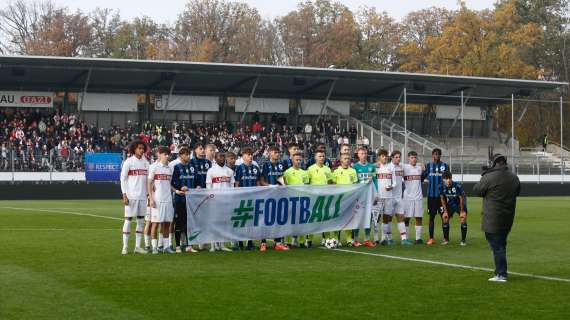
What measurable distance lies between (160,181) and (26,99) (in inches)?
1547

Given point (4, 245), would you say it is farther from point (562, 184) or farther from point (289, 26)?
point (289, 26)

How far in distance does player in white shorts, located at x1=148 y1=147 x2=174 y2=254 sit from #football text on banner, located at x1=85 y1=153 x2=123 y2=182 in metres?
27.5

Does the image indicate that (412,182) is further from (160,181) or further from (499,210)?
(499,210)

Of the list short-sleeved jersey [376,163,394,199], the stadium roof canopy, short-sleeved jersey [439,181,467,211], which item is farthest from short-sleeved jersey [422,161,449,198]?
the stadium roof canopy

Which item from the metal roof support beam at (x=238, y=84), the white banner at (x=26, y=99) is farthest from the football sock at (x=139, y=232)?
the white banner at (x=26, y=99)

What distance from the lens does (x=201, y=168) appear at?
17688mm

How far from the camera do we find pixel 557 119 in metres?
72.2

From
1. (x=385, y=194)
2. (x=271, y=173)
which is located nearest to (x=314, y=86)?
(x=385, y=194)

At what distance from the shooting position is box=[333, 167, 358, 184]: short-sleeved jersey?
61.9 ft

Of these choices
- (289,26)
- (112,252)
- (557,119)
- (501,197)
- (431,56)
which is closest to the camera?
(501,197)

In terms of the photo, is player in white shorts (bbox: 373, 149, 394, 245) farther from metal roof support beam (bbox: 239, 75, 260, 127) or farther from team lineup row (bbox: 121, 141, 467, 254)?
metal roof support beam (bbox: 239, 75, 260, 127)

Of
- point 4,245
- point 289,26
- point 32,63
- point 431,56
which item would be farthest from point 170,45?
point 4,245

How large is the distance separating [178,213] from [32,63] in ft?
117

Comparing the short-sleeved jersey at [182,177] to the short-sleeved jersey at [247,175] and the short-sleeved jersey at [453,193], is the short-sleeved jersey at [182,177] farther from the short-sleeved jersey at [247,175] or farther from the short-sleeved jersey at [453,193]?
the short-sleeved jersey at [453,193]
